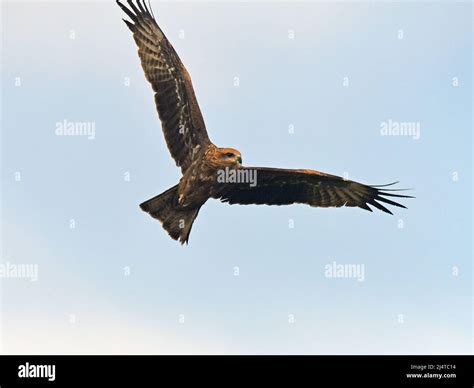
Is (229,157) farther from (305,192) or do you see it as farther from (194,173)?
(305,192)

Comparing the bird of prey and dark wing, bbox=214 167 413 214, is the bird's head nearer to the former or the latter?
the bird of prey

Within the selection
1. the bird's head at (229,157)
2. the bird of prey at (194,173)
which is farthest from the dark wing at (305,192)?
the bird's head at (229,157)

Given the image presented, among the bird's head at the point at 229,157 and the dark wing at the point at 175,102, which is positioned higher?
the dark wing at the point at 175,102

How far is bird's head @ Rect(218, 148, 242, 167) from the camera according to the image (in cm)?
1138

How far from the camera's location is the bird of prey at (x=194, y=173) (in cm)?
1173

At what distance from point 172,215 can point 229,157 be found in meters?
1.23

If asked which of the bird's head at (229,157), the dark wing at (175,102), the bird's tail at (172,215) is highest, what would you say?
the dark wing at (175,102)

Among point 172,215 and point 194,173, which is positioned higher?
point 194,173


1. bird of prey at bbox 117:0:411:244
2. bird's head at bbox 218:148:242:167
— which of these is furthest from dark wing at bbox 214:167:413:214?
bird's head at bbox 218:148:242:167

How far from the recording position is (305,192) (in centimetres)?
1255

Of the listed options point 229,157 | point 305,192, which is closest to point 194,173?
point 229,157

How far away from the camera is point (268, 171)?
468 inches

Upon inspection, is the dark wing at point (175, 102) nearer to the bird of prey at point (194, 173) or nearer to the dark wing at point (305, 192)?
the bird of prey at point (194, 173)
